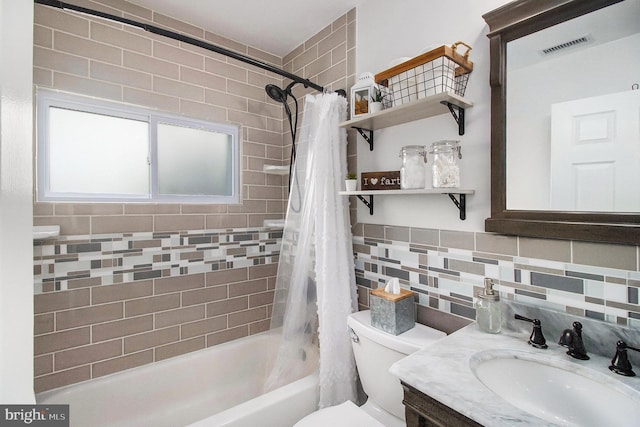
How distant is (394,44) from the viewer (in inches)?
64.0

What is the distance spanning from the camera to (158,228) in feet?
6.26

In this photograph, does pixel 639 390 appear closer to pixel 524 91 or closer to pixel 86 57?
pixel 524 91

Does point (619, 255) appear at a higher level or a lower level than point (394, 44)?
lower

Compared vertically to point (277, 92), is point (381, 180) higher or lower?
lower

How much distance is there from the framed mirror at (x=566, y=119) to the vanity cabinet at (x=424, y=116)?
134mm

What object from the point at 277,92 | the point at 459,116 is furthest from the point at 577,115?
the point at 277,92

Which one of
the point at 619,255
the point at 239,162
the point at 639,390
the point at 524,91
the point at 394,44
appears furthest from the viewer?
the point at 239,162

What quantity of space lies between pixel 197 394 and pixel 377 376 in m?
1.26

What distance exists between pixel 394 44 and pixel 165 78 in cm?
141

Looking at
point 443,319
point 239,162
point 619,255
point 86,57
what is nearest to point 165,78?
point 86,57

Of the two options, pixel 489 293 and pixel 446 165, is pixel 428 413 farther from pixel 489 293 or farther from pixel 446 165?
pixel 446 165

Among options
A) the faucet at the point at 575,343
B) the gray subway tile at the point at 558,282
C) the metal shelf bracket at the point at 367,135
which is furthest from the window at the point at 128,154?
the faucet at the point at 575,343

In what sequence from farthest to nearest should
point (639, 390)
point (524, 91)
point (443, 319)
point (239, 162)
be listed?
point (239, 162)
point (443, 319)
point (524, 91)
point (639, 390)

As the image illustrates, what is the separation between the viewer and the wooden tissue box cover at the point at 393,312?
1326 mm
